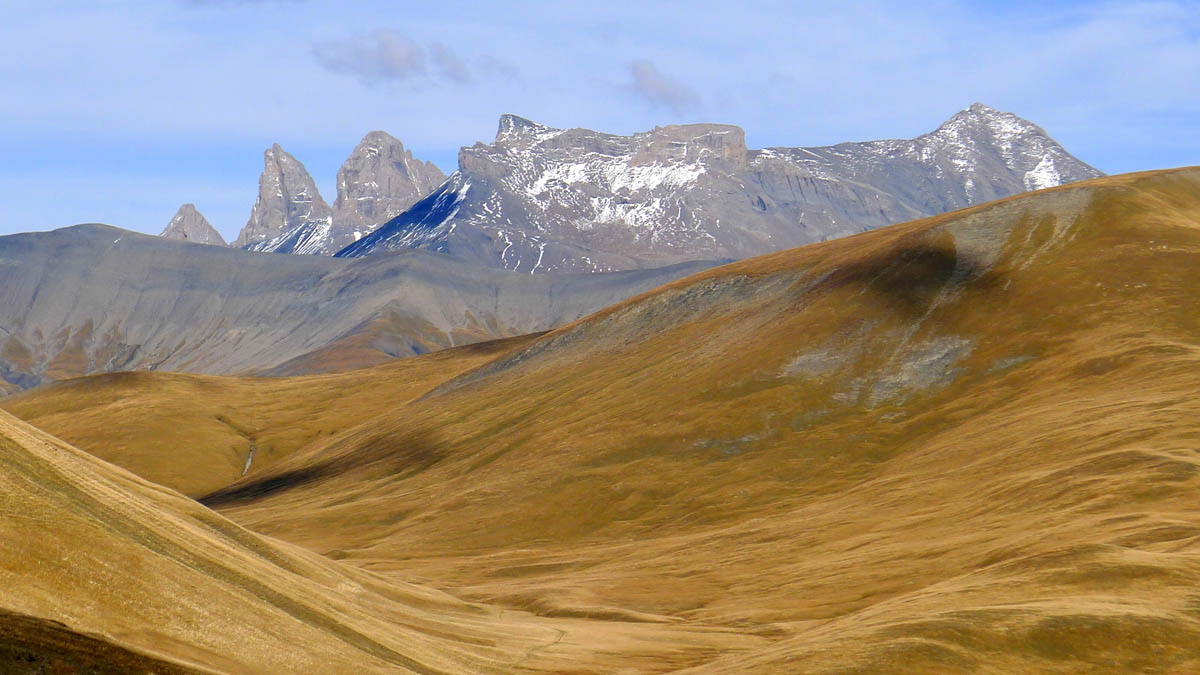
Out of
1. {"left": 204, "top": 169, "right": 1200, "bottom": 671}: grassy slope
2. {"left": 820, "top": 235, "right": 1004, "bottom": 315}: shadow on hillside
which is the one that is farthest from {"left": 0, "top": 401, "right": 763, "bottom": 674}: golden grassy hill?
{"left": 820, "top": 235, "right": 1004, "bottom": 315}: shadow on hillside

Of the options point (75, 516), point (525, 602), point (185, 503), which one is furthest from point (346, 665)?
point (525, 602)

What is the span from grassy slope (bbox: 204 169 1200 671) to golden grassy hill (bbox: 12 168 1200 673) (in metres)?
0.38

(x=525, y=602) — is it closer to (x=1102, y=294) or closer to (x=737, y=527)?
(x=737, y=527)

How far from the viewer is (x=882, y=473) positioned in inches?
5305

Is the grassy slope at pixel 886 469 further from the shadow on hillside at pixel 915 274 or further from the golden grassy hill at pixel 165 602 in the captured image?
the golden grassy hill at pixel 165 602

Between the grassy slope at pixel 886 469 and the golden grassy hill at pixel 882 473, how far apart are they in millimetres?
382

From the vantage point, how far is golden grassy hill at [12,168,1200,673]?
64.3 meters

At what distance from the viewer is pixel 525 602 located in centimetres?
10631

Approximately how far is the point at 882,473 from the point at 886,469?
3.44 ft

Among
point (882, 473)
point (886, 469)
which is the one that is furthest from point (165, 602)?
point (886, 469)

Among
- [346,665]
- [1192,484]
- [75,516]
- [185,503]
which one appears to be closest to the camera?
[75,516]

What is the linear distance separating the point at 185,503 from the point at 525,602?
136ft

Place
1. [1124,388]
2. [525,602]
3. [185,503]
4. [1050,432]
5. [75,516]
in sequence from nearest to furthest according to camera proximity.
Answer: [75,516] < [185,503] < [525,602] < [1050,432] < [1124,388]

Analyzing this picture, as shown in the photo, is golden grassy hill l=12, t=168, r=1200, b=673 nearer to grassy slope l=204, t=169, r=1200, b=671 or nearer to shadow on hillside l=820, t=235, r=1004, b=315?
grassy slope l=204, t=169, r=1200, b=671
